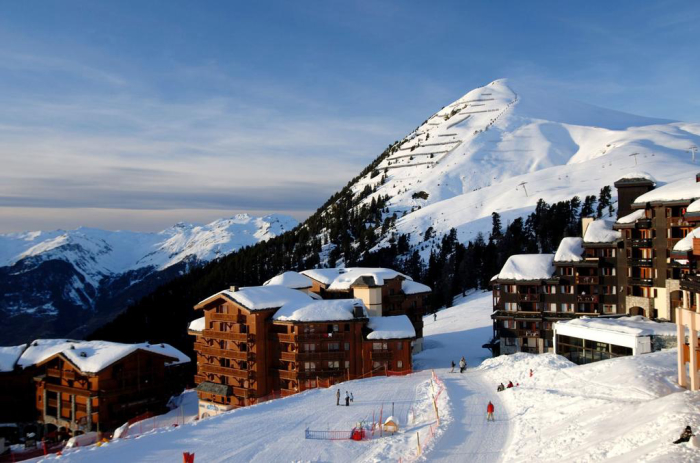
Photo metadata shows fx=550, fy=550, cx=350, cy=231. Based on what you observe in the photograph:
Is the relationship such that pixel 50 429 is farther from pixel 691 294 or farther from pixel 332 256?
pixel 332 256

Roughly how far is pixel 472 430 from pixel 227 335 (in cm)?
3106

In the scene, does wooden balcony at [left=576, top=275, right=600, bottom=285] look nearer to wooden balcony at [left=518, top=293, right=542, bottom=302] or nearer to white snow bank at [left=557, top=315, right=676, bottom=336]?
wooden balcony at [left=518, top=293, right=542, bottom=302]

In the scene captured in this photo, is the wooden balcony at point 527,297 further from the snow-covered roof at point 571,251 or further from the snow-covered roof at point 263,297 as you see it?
the snow-covered roof at point 263,297

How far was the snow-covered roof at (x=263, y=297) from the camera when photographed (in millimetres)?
53062

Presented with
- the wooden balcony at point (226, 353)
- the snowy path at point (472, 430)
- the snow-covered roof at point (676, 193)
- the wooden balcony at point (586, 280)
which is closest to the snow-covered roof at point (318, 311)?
the wooden balcony at point (226, 353)

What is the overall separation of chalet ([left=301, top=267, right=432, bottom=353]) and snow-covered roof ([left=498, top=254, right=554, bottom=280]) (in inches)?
473

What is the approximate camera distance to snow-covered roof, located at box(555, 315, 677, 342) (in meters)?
42.8

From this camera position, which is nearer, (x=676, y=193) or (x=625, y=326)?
(x=625, y=326)

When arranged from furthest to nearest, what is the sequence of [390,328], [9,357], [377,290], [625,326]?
[377,290] < [9,357] < [390,328] < [625,326]

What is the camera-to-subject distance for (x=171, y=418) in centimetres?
5438

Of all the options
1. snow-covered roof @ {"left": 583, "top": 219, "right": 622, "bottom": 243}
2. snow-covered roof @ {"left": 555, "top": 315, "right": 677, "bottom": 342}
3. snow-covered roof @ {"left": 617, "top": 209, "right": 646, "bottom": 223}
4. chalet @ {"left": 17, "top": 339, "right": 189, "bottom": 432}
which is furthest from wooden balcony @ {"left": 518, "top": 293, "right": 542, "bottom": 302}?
chalet @ {"left": 17, "top": 339, "right": 189, "bottom": 432}

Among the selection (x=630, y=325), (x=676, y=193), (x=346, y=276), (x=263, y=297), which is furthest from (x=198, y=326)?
(x=676, y=193)

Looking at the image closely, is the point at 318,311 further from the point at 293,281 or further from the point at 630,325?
the point at 630,325

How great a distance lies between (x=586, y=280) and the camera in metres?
58.6
